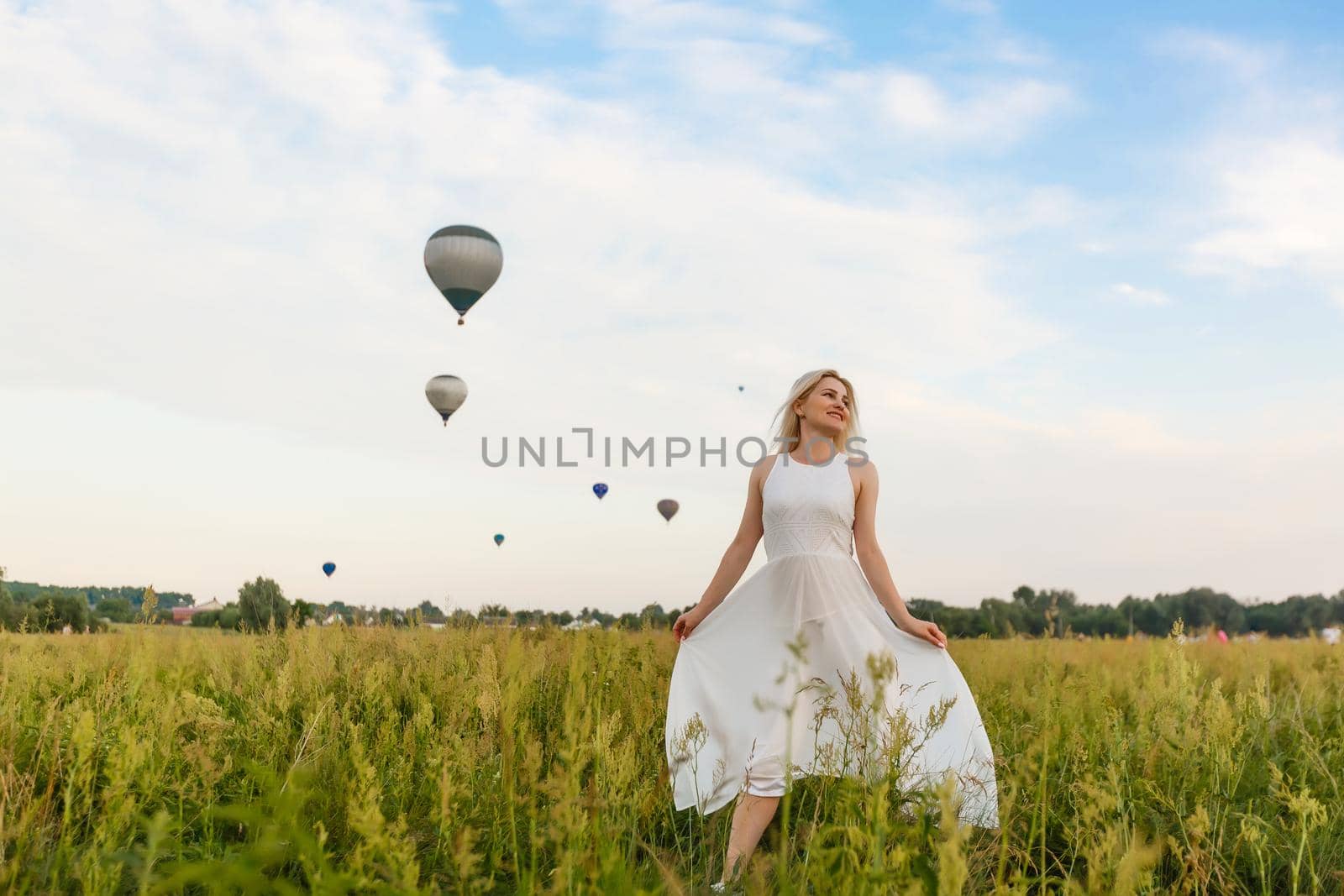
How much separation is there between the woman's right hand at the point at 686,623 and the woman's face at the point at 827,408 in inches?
41.6

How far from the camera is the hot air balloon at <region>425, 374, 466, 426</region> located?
28.2 m

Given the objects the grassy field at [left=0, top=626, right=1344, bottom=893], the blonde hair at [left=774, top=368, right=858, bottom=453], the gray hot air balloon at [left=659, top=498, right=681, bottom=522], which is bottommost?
the grassy field at [left=0, top=626, right=1344, bottom=893]

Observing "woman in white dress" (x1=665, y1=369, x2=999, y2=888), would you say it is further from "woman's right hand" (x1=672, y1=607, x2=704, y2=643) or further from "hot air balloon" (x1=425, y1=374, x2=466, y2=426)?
"hot air balloon" (x1=425, y1=374, x2=466, y2=426)

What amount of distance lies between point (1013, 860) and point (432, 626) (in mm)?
5609

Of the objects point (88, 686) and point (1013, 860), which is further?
point (88, 686)

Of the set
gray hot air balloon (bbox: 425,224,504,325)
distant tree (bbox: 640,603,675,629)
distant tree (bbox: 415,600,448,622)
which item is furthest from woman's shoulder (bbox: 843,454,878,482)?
gray hot air balloon (bbox: 425,224,504,325)

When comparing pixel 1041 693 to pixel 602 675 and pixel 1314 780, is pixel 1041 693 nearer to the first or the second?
pixel 1314 780

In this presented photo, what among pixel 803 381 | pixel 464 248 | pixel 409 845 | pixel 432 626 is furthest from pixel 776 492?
pixel 464 248

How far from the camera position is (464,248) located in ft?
74.6

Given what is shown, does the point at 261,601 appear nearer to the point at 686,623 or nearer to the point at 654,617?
the point at 654,617

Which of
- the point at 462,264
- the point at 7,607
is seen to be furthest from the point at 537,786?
the point at 7,607

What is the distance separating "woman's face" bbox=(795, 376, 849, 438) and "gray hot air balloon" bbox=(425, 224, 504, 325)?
19.3 meters

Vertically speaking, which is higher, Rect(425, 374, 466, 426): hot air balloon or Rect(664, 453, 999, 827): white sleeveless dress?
Rect(425, 374, 466, 426): hot air balloon

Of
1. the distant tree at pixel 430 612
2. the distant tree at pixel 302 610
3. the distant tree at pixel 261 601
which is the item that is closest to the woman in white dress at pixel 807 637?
the distant tree at pixel 430 612
